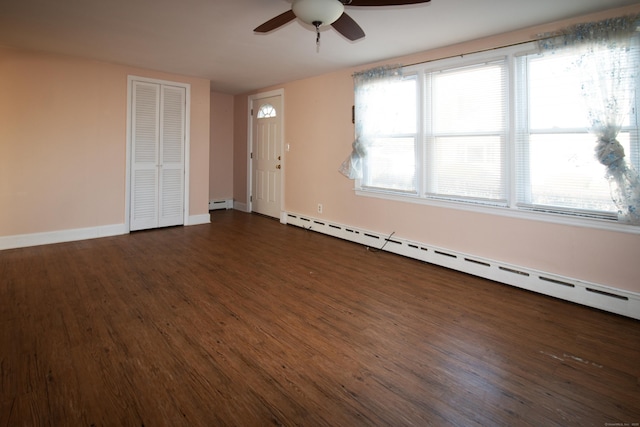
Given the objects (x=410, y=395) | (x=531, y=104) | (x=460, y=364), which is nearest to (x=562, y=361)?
(x=460, y=364)

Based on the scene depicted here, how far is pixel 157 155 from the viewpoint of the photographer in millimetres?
5277

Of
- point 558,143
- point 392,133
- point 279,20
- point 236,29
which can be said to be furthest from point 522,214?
point 236,29

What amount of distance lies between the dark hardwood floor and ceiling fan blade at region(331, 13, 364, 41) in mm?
2176

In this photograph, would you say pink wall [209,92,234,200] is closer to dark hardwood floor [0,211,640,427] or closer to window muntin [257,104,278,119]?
window muntin [257,104,278,119]

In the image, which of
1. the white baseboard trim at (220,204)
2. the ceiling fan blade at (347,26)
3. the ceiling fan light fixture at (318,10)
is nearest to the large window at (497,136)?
the ceiling fan blade at (347,26)

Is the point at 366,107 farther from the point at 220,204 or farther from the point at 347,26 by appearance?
the point at 220,204

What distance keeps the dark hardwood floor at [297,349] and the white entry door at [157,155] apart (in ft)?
5.44

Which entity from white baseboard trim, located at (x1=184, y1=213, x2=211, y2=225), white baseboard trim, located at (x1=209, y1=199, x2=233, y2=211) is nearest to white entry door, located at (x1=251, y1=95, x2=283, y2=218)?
white baseboard trim, located at (x1=209, y1=199, x2=233, y2=211)

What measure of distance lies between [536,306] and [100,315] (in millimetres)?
3442

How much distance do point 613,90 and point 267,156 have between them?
16.6ft

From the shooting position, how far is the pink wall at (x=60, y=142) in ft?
13.5

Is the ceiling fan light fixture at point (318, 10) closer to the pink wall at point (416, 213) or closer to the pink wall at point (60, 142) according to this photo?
the pink wall at point (416, 213)

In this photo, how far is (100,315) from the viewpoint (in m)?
2.56

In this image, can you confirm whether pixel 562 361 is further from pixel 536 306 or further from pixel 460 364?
pixel 536 306
